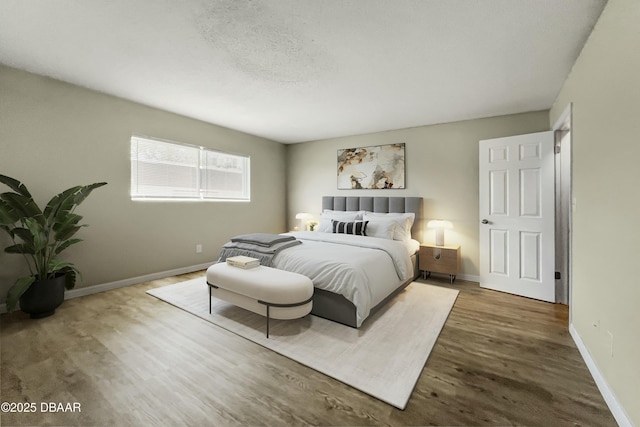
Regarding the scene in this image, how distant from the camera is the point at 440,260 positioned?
4.08 meters

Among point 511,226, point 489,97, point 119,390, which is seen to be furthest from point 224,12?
point 511,226

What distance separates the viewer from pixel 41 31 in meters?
2.18

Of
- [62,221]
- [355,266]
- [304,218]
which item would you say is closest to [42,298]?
[62,221]

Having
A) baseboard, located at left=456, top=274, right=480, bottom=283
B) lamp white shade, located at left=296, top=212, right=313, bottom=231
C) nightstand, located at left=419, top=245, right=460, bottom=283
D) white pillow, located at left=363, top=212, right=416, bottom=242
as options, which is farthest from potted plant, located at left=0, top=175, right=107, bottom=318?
baseboard, located at left=456, top=274, right=480, bottom=283

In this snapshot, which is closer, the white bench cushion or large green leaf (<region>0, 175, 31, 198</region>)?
the white bench cushion

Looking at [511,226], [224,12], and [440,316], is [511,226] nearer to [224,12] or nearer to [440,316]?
[440,316]

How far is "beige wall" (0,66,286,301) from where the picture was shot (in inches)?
114

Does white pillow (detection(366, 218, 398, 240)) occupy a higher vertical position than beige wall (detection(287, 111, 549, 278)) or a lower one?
lower

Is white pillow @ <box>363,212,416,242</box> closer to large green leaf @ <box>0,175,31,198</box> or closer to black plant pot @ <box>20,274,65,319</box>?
black plant pot @ <box>20,274,65,319</box>

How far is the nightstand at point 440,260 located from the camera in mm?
3990

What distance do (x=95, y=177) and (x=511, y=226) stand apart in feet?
18.3

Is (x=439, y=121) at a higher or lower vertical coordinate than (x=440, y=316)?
higher

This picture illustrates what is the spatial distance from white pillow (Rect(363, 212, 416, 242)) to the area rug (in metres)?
0.98

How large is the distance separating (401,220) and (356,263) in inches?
74.0
